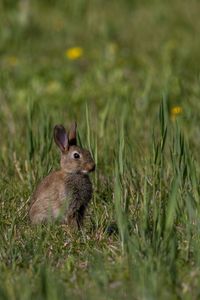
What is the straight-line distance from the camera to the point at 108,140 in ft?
21.3

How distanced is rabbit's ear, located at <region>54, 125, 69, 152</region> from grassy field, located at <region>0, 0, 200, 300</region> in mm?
154

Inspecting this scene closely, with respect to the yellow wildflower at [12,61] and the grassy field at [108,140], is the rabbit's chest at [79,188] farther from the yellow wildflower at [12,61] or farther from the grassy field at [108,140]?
the yellow wildflower at [12,61]

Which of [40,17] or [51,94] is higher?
[40,17]

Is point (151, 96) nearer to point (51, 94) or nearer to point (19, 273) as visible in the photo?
point (51, 94)

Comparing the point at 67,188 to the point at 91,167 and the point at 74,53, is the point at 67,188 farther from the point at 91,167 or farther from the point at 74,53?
the point at 74,53

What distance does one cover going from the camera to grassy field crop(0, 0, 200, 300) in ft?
13.2

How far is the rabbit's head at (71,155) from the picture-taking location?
5.51 meters

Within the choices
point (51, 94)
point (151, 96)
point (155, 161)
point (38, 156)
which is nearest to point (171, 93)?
point (151, 96)

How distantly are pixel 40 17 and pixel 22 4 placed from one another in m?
0.29

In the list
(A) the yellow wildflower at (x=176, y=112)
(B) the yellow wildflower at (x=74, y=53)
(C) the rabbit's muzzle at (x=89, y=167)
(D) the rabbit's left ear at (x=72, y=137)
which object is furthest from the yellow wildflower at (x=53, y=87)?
(C) the rabbit's muzzle at (x=89, y=167)

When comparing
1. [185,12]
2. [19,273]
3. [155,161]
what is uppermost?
[185,12]

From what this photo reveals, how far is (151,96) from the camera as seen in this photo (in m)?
8.29

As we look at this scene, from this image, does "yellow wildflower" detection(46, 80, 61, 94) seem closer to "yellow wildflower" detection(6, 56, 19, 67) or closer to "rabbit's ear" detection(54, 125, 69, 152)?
"yellow wildflower" detection(6, 56, 19, 67)

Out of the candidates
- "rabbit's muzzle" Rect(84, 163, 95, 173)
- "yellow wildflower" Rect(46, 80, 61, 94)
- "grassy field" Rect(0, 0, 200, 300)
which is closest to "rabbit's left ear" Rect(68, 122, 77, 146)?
"grassy field" Rect(0, 0, 200, 300)
